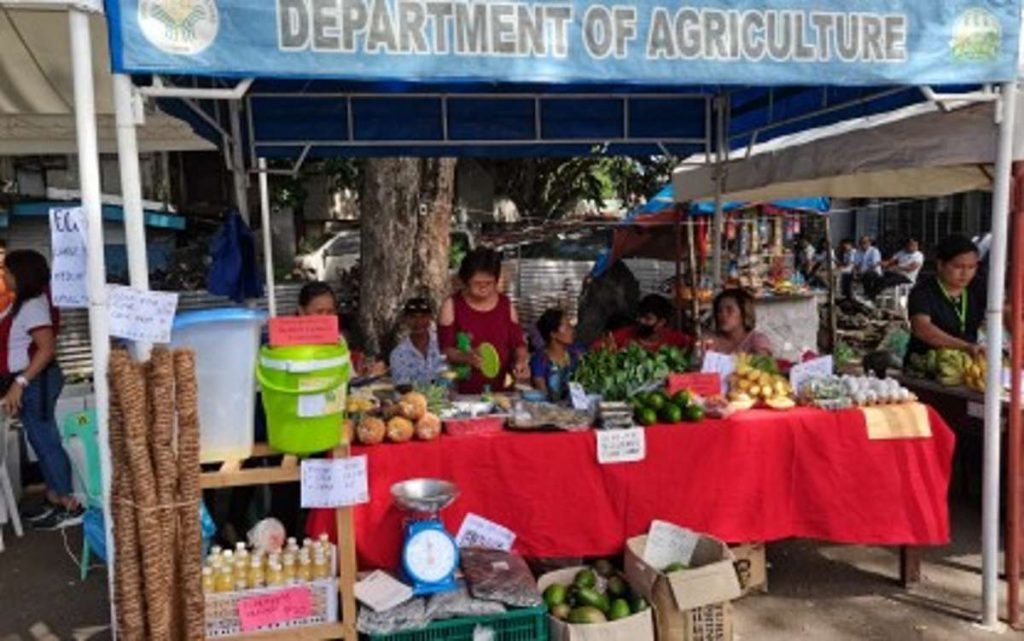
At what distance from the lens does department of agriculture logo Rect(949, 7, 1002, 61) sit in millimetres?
3363

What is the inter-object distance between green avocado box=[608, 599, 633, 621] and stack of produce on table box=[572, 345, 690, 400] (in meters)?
0.95

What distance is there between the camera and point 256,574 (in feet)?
10.0

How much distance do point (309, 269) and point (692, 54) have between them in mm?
12312

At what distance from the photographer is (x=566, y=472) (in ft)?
11.5

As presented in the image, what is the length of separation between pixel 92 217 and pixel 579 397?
2160mm

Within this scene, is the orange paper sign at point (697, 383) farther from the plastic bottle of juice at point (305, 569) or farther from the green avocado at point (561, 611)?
the plastic bottle of juice at point (305, 569)

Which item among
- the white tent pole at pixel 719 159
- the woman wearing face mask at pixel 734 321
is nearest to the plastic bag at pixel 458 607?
the woman wearing face mask at pixel 734 321

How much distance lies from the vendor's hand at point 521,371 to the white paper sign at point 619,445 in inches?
49.9

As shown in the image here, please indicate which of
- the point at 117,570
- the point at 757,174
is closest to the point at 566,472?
the point at 117,570

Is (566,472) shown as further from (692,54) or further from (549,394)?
(692,54)

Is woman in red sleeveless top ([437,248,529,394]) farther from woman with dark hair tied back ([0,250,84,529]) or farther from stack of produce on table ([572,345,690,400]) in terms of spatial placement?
woman with dark hair tied back ([0,250,84,529])

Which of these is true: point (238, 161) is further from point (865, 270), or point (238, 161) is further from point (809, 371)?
point (865, 270)

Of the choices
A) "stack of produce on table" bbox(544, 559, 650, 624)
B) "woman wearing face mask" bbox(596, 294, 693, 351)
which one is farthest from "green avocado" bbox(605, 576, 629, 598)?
"woman wearing face mask" bbox(596, 294, 693, 351)

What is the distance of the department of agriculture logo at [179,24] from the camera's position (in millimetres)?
2664
